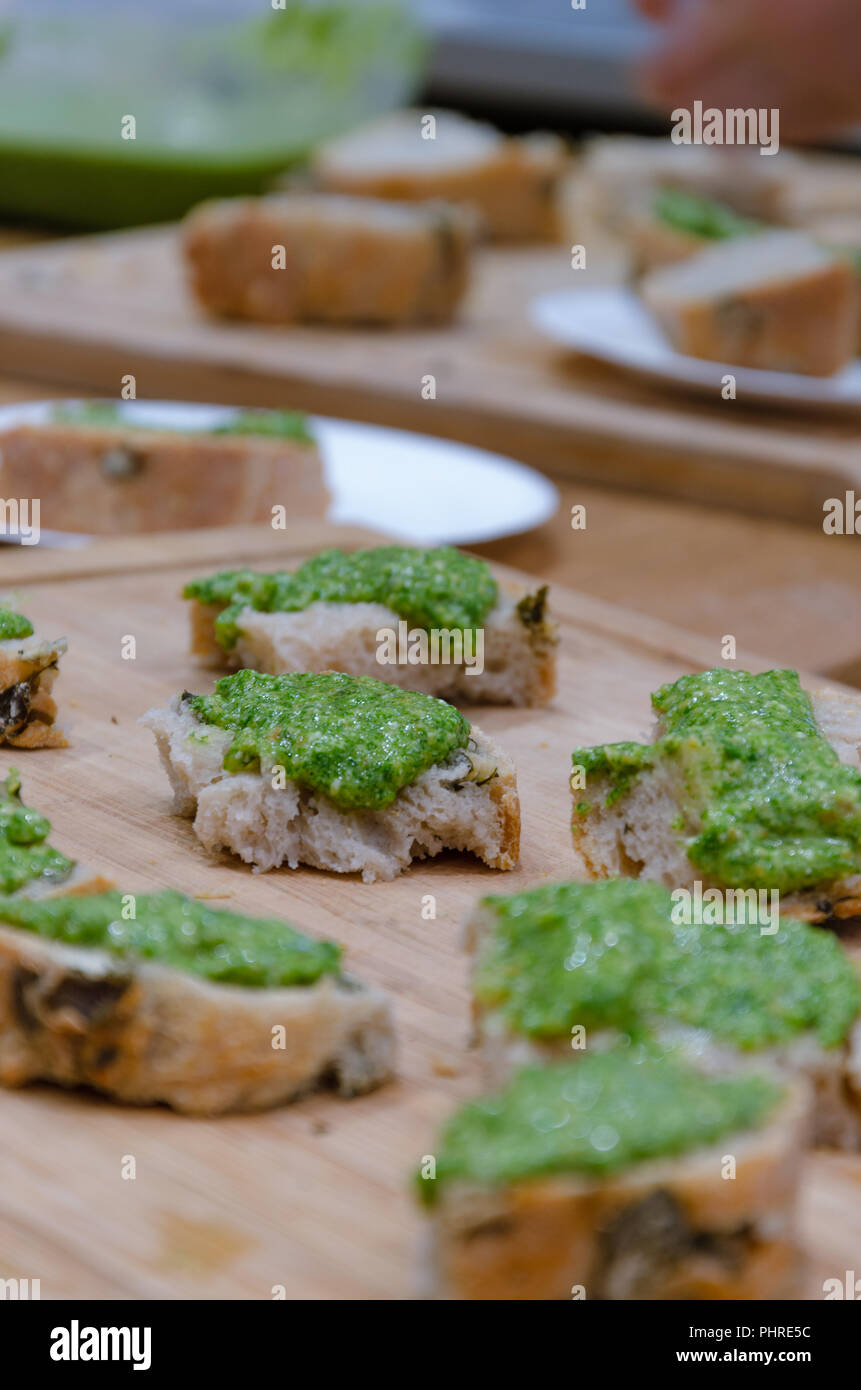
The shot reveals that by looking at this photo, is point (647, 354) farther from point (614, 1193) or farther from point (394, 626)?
point (614, 1193)

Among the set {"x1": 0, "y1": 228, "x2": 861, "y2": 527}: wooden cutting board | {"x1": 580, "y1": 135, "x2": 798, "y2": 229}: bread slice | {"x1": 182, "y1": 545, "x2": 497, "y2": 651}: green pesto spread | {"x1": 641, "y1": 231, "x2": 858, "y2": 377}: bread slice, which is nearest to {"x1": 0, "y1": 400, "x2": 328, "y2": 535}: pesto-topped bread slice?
{"x1": 182, "y1": 545, "x2": 497, "y2": 651}: green pesto spread

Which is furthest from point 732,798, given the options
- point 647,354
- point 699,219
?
point 699,219

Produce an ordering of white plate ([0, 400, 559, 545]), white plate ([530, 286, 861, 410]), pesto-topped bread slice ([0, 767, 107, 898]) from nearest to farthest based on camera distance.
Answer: pesto-topped bread slice ([0, 767, 107, 898])
white plate ([0, 400, 559, 545])
white plate ([530, 286, 861, 410])

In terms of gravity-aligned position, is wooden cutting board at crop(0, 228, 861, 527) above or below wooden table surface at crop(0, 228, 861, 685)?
above

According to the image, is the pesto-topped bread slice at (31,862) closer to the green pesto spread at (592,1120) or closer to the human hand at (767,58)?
the green pesto spread at (592,1120)

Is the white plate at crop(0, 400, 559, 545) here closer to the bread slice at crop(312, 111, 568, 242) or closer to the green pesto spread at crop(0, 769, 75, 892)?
the green pesto spread at crop(0, 769, 75, 892)

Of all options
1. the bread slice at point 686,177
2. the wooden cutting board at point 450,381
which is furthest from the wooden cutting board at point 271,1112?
the bread slice at point 686,177

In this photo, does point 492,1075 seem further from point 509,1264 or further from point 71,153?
point 71,153

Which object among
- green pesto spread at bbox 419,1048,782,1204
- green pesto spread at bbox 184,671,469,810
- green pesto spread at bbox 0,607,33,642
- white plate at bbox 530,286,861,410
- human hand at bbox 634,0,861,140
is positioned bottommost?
green pesto spread at bbox 419,1048,782,1204

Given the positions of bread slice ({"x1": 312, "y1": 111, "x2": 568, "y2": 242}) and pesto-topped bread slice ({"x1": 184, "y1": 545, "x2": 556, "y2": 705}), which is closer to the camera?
pesto-topped bread slice ({"x1": 184, "y1": 545, "x2": 556, "y2": 705})
